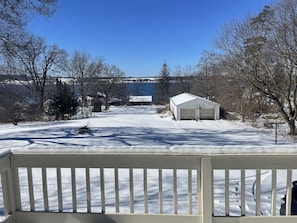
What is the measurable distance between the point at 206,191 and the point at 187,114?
1694 centimetres

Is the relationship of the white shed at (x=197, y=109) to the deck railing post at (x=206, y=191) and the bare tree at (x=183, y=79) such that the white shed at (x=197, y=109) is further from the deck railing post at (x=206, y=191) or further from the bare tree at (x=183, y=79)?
the deck railing post at (x=206, y=191)

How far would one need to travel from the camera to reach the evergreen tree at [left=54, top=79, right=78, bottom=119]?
21.8 metres

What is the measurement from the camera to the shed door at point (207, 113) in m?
18.6

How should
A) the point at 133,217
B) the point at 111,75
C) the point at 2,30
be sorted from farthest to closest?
the point at 111,75 → the point at 2,30 → the point at 133,217

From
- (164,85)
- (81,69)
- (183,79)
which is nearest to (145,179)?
(81,69)

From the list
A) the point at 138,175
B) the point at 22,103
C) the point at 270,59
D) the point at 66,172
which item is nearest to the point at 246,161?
the point at 138,175

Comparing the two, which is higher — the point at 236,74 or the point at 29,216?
the point at 236,74

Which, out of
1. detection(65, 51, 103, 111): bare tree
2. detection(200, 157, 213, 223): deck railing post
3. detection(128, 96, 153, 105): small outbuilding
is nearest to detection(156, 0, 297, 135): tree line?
detection(200, 157, 213, 223): deck railing post

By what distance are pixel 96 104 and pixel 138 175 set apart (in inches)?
1120

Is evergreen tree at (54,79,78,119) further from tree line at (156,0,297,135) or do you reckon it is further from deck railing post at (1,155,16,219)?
deck railing post at (1,155,16,219)

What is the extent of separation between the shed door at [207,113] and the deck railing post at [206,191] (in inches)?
676

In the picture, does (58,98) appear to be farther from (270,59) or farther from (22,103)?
(270,59)

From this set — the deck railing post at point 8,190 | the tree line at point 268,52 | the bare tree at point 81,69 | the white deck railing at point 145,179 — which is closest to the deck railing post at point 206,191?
the white deck railing at point 145,179

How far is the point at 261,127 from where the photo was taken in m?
13.4
